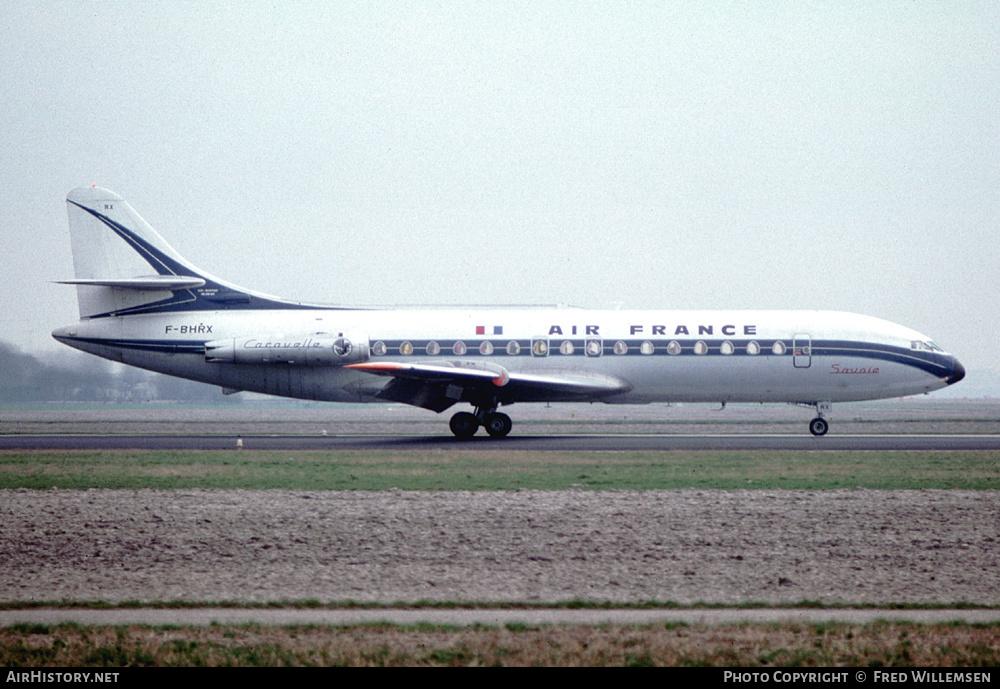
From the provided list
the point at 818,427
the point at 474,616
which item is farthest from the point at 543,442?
the point at 474,616

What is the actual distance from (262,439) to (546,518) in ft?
61.0

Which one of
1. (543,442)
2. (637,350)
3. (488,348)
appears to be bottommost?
(543,442)

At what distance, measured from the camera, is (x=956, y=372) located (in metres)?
32.3

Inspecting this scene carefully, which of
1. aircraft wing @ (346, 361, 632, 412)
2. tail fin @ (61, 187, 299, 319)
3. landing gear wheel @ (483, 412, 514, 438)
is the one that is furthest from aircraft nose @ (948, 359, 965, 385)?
tail fin @ (61, 187, 299, 319)

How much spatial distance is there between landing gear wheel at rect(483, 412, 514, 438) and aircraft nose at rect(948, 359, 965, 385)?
1410 cm

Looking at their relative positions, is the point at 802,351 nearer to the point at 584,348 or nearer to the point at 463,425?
the point at 584,348

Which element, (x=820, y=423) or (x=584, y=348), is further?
(x=820, y=423)

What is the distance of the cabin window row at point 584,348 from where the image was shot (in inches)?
1224

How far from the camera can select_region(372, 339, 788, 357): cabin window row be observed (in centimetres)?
3108

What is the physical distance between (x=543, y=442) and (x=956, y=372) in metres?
13.8

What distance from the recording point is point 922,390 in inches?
1267

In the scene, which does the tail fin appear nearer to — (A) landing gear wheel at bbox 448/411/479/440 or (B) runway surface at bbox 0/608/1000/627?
(A) landing gear wheel at bbox 448/411/479/440

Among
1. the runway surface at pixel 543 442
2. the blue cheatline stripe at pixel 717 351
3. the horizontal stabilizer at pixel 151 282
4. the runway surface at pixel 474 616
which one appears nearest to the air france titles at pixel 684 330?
the blue cheatline stripe at pixel 717 351
